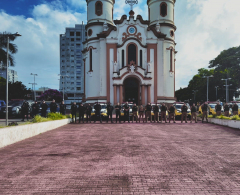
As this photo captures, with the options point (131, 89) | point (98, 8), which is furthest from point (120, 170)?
point (98, 8)

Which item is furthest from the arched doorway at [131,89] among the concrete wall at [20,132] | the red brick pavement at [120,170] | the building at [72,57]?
the building at [72,57]

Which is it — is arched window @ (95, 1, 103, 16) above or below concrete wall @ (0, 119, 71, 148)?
above

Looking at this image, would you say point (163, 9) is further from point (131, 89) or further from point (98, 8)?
point (131, 89)

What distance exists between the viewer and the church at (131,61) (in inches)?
1543

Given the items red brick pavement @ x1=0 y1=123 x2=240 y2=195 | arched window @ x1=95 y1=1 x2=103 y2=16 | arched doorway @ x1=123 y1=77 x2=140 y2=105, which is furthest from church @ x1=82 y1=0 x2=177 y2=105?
red brick pavement @ x1=0 y1=123 x2=240 y2=195

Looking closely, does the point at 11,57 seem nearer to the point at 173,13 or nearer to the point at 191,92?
the point at 173,13

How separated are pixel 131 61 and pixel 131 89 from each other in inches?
196

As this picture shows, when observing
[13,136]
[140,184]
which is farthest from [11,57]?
[140,184]

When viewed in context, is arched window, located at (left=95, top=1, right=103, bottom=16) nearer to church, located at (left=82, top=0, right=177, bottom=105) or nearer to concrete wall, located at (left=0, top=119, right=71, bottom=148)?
church, located at (left=82, top=0, right=177, bottom=105)

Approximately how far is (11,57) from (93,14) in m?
22.6

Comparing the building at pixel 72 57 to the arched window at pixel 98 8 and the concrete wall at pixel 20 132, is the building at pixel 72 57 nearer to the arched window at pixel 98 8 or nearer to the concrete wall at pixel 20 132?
the arched window at pixel 98 8

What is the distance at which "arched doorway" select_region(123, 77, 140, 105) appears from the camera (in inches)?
1607

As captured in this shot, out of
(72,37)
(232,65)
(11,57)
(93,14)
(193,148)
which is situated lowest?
(193,148)

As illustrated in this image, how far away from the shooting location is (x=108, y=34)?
40.5 m
